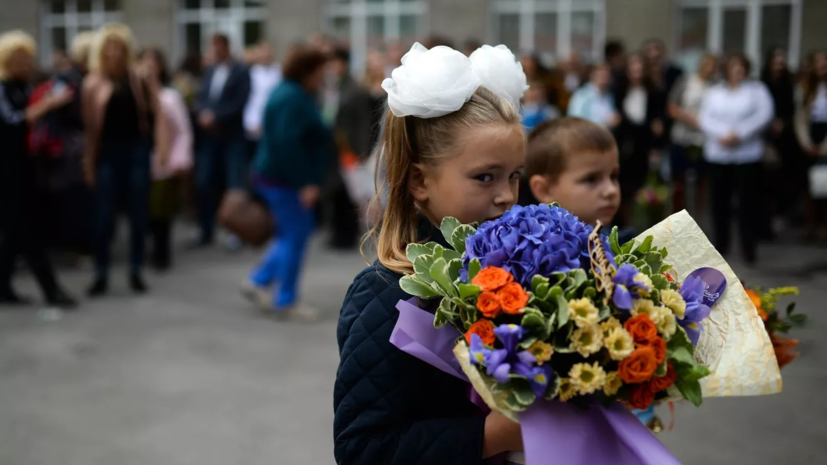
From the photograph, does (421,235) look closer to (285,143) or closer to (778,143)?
(285,143)

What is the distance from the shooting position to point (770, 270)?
891 cm

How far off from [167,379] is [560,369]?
4.52 metres

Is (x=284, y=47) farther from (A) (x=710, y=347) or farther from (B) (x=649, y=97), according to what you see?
(A) (x=710, y=347)

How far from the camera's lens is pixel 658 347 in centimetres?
158

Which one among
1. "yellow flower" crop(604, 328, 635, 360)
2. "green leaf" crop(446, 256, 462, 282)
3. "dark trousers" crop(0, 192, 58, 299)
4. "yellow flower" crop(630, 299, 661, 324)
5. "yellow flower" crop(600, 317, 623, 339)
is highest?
"green leaf" crop(446, 256, 462, 282)

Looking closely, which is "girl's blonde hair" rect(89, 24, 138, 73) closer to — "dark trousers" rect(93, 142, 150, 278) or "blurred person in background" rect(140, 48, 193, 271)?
"dark trousers" rect(93, 142, 150, 278)

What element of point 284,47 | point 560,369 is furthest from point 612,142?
point 284,47

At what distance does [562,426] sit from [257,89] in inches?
430

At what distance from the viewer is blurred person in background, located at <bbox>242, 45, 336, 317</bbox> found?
6887 mm

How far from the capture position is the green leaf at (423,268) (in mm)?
1731

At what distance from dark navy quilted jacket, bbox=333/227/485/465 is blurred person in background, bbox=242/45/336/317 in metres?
5.04

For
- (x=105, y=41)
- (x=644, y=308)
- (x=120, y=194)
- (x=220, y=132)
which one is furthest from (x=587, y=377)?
(x=220, y=132)

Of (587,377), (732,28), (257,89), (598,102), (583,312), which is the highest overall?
(732,28)

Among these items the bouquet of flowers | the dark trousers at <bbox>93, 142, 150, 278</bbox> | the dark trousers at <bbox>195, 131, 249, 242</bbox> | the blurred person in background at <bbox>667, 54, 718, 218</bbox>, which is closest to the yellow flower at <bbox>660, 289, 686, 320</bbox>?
the bouquet of flowers
